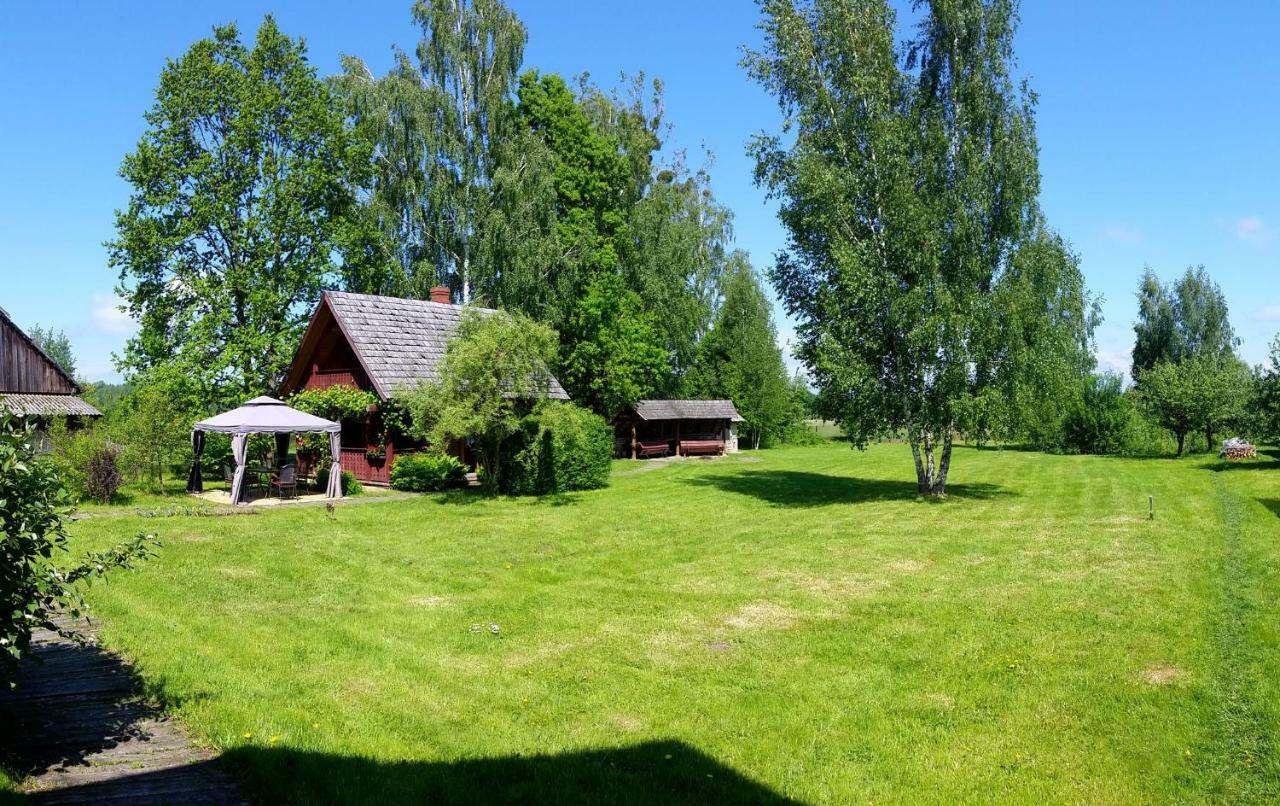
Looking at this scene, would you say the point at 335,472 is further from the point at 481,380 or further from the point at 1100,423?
the point at 1100,423

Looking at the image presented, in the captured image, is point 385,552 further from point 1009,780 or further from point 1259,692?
point 1259,692

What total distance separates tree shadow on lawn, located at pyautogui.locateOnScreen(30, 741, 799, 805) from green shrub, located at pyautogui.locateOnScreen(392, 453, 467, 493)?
A: 61.1ft

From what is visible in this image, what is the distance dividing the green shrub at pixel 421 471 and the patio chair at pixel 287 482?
10.0ft

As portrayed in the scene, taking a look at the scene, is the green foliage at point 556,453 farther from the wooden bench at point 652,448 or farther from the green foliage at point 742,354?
the green foliage at point 742,354

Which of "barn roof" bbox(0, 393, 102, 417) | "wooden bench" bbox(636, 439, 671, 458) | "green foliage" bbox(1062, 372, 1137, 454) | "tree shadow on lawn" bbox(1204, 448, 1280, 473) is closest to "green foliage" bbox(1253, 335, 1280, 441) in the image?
"tree shadow on lawn" bbox(1204, 448, 1280, 473)

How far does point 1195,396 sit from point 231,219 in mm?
45970

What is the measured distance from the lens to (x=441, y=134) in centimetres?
3444

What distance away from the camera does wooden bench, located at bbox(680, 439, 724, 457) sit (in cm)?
4691

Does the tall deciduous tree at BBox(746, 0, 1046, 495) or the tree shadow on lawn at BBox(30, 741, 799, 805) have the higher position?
the tall deciduous tree at BBox(746, 0, 1046, 495)

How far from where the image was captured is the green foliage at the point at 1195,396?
1608 inches

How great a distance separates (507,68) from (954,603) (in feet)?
107

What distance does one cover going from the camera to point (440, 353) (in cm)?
2667

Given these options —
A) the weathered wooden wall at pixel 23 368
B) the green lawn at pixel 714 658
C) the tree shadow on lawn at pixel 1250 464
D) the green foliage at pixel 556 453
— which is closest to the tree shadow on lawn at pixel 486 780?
the green lawn at pixel 714 658

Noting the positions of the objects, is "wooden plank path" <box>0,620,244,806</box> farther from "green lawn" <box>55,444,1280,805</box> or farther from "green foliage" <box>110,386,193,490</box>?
"green foliage" <box>110,386,193,490</box>
